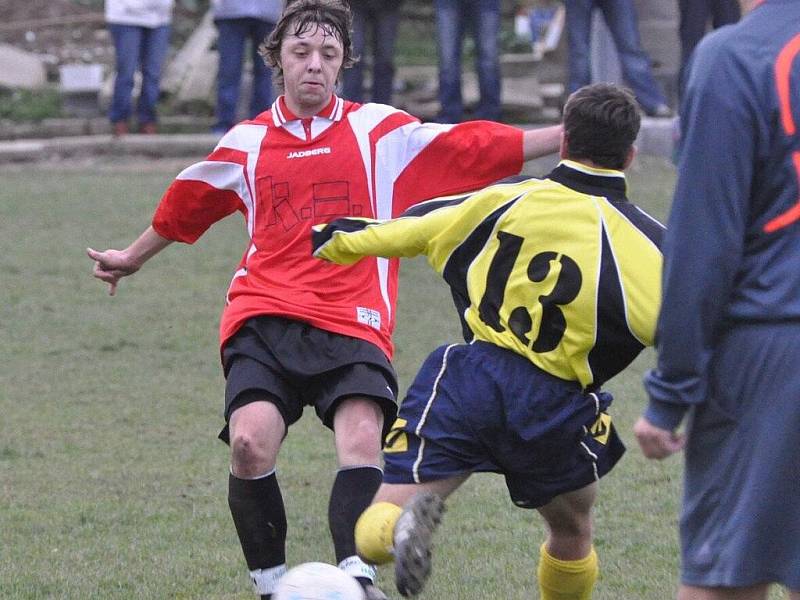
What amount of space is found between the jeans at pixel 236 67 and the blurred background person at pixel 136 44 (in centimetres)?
65

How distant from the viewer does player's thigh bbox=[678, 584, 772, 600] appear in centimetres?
299

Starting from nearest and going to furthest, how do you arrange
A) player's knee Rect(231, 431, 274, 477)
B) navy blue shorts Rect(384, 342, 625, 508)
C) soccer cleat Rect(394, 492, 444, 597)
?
1. soccer cleat Rect(394, 492, 444, 597)
2. navy blue shorts Rect(384, 342, 625, 508)
3. player's knee Rect(231, 431, 274, 477)

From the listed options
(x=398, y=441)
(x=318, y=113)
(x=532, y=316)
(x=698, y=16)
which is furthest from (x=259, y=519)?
(x=698, y=16)

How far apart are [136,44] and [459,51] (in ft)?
8.90

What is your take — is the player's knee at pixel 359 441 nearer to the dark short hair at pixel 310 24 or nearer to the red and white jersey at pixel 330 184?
the red and white jersey at pixel 330 184

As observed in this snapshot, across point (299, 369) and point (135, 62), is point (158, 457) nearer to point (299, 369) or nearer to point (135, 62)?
point (299, 369)

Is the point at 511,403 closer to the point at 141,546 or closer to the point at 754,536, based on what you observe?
the point at 754,536

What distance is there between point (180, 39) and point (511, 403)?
13.7 m

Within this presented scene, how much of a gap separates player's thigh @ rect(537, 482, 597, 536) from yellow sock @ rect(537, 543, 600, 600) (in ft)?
0.32

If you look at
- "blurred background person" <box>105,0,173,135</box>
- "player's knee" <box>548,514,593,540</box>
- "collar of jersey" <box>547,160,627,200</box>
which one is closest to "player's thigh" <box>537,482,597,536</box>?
"player's knee" <box>548,514,593,540</box>

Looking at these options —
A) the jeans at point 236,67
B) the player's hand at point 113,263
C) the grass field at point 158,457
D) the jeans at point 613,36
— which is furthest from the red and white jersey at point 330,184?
the jeans at point 236,67

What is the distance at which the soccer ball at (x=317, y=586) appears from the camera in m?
3.86

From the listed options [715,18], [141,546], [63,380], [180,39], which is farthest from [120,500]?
[180,39]

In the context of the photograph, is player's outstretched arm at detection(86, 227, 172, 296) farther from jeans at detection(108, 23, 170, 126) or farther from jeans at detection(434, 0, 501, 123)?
jeans at detection(108, 23, 170, 126)
